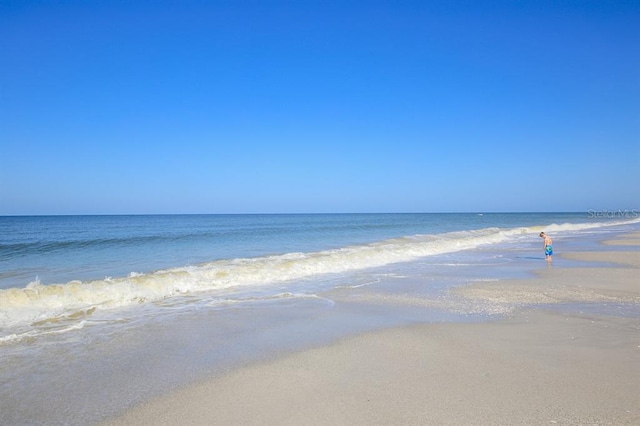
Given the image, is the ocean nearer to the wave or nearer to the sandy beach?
the wave

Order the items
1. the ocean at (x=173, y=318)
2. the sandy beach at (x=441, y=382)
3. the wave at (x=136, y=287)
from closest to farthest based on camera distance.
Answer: the sandy beach at (x=441, y=382), the ocean at (x=173, y=318), the wave at (x=136, y=287)

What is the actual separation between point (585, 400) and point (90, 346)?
7262 mm

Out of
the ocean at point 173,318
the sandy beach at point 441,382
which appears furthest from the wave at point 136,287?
the sandy beach at point 441,382

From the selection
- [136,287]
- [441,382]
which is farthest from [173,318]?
[441,382]

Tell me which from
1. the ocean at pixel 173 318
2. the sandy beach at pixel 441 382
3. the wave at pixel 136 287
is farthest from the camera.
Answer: the wave at pixel 136 287

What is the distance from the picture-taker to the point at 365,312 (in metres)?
9.29

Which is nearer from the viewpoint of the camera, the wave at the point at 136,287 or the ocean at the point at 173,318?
the ocean at the point at 173,318

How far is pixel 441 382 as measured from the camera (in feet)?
17.0

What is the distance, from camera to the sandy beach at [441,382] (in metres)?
4.34

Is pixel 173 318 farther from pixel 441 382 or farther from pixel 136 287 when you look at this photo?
pixel 441 382

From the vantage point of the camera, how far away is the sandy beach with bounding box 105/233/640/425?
4.34 meters

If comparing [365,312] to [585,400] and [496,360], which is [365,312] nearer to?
[496,360]

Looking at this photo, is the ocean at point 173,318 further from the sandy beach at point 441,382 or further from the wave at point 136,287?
the sandy beach at point 441,382

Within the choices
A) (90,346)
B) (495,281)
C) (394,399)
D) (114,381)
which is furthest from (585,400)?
(495,281)
